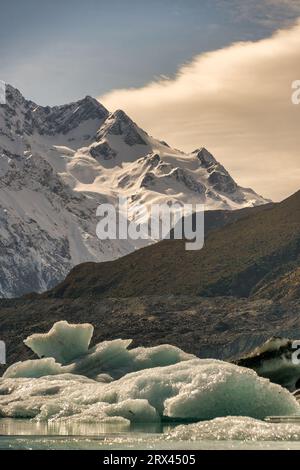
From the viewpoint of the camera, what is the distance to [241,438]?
1871 inches

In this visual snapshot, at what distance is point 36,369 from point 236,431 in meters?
39.5

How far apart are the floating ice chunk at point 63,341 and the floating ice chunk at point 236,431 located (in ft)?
125

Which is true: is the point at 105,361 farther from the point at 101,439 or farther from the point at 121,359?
the point at 101,439

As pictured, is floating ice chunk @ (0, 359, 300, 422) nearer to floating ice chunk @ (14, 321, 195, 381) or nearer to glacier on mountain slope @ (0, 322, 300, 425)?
glacier on mountain slope @ (0, 322, 300, 425)

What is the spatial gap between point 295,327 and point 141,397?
11003cm

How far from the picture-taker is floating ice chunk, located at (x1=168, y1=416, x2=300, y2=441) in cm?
4753

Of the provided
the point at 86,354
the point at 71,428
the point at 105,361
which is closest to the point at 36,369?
the point at 105,361

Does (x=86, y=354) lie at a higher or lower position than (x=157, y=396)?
higher

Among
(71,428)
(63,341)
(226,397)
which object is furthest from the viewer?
(63,341)

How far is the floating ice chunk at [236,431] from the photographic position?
156 ft

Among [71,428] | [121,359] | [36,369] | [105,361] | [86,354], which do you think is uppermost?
[86,354]

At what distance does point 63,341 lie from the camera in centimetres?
8938

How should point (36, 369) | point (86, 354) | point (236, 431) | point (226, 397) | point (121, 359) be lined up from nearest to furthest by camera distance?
point (236, 431) → point (226, 397) → point (121, 359) → point (36, 369) → point (86, 354)

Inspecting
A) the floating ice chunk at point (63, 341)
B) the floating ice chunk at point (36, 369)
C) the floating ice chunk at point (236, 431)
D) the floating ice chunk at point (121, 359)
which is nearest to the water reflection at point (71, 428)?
the floating ice chunk at point (236, 431)
